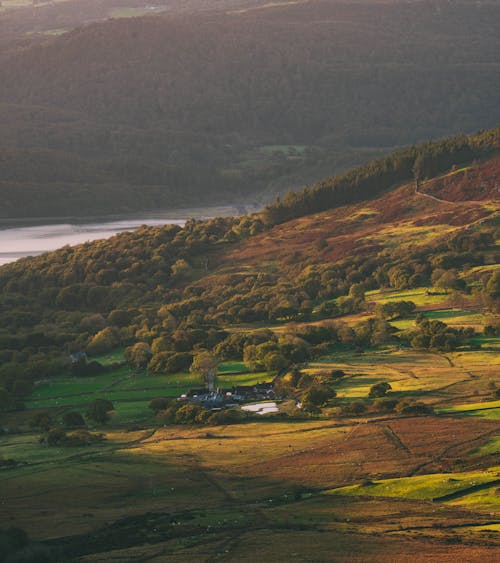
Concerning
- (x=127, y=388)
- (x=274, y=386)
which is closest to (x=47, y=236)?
(x=127, y=388)

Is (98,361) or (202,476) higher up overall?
(202,476)

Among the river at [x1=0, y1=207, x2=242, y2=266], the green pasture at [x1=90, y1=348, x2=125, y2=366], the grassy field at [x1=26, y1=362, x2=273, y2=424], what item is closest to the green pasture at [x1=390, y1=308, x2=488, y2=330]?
the grassy field at [x1=26, y1=362, x2=273, y2=424]

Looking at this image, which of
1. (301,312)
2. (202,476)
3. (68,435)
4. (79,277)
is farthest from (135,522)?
(79,277)

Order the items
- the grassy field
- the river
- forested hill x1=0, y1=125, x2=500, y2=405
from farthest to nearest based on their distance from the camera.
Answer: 1. the river
2. forested hill x1=0, y1=125, x2=500, y2=405
3. the grassy field

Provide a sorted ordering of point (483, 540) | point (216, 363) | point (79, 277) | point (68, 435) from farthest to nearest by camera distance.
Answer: point (79, 277)
point (216, 363)
point (68, 435)
point (483, 540)

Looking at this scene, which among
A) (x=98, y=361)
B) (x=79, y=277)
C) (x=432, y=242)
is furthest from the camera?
(x=79, y=277)

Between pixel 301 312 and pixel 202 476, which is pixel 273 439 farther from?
pixel 301 312

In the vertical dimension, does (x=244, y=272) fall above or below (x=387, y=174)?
below

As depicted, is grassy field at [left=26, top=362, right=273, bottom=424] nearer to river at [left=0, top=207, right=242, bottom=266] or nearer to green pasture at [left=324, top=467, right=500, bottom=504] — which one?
green pasture at [left=324, top=467, right=500, bottom=504]

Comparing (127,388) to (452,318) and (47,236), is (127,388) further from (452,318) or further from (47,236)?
(47,236)
